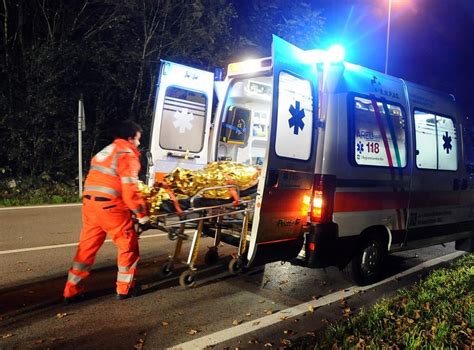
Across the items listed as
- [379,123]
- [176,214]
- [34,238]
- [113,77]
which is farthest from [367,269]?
[113,77]

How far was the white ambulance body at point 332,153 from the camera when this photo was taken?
445 cm

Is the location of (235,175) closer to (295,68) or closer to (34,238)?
(295,68)

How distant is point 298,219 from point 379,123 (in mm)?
1467

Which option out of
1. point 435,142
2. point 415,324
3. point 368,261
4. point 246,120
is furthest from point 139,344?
point 246,120

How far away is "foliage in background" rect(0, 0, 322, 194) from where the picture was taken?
12.7 m

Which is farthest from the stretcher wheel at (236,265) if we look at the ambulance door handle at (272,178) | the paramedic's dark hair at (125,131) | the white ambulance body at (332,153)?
the paramedic's dark hair at (125,131)

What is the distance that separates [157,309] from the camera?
14.3 ft

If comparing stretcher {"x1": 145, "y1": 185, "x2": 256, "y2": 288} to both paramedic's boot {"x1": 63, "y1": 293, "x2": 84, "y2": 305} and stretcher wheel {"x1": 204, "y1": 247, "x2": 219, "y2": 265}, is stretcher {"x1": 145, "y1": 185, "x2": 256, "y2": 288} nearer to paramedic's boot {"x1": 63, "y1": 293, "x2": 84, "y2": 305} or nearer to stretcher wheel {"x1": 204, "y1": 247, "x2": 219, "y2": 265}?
stretcher wheel {"x1": 204, "y1": 247, "x2": 219, "y2": 265}

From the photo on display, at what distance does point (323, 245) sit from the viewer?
4621mm

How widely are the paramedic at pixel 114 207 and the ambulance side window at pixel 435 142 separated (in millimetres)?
3424

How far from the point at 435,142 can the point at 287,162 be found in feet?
8.51

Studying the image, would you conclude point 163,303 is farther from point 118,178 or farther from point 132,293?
point 118,178

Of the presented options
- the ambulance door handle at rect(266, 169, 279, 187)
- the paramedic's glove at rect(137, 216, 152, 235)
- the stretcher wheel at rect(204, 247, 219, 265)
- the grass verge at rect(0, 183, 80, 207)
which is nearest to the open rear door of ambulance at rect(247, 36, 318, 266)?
the ambulance door handle at rect(266, 169, 279, 187)

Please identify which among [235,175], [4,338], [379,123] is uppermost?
[379,123]
